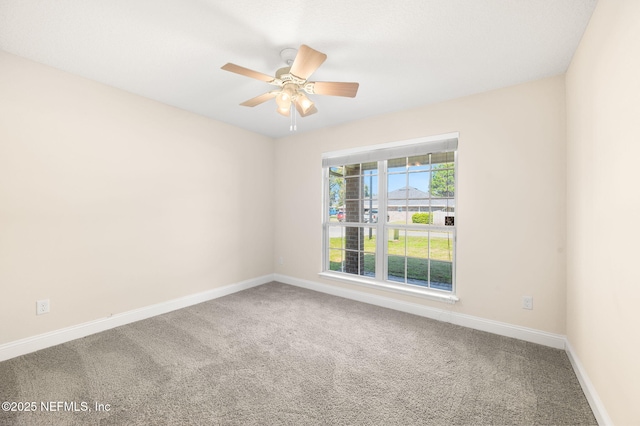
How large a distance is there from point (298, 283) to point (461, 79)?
11.5 feet

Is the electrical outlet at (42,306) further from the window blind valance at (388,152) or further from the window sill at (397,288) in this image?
the window blind valance at (388,152)

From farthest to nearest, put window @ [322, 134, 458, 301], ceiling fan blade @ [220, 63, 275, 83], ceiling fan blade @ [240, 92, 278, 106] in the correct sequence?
1. window @ [322, 134, 458, 301]
2. ceiling fan blade @ [240, 92, 278, 106]
3. ceiling fan blade @ [220, 63, 275, 83]

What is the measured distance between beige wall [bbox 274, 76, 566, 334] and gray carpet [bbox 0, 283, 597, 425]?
0.43 meters

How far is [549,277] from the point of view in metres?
2.50

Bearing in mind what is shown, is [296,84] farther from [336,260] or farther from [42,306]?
[42,306]

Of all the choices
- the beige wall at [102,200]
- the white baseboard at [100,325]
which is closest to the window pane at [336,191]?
the beige wall at [102,200]

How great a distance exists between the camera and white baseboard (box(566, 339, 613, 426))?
4.97ft

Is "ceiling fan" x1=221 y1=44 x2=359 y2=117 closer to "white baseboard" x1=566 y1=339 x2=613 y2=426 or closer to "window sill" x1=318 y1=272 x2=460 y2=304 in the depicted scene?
"window sill" x1=318 y1=272 x2=460 y2=304

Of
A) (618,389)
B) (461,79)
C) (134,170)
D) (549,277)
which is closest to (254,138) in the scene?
(134,170)

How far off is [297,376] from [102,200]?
8.50ft

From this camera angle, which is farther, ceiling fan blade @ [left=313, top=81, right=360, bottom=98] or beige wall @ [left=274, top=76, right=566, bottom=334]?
beige wall @ [left=274, top=76, right=566, bottom=334]

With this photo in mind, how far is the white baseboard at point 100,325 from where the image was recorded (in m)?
2.24

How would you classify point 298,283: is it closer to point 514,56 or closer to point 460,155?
point 460,155

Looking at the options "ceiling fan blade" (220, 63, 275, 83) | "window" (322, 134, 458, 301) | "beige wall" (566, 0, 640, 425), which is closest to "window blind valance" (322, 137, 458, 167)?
"window" (322, 134, 458, 301)
